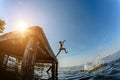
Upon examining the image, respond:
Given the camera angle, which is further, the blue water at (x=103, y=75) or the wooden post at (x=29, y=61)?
the blue water at (x=103, y=75)

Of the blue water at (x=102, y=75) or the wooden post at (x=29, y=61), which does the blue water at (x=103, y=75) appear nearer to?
Result: the blue water at (x=102, y=75)

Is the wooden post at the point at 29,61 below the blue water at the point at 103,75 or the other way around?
the other way around

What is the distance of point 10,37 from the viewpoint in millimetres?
4816

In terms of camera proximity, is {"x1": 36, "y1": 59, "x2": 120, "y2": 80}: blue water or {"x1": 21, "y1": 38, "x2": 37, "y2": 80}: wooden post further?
{"x1": 36, "y1": 59, "x2": 120, "y2": 80}: blue water

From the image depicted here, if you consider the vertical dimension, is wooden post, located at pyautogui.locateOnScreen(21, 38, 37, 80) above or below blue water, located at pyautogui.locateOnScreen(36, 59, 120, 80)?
above

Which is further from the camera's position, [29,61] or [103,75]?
[103,75]

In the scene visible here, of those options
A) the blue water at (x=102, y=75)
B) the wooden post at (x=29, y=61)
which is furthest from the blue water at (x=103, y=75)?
the wooden post at (x=29, y=61)

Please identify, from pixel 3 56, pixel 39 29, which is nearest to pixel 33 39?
pixel 39 29

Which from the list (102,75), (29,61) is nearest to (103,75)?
(102,75)

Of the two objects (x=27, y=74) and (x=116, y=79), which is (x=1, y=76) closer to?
(x=27, y=74)

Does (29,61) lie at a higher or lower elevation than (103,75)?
higher

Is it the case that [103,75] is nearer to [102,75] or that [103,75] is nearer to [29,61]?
[102,75]

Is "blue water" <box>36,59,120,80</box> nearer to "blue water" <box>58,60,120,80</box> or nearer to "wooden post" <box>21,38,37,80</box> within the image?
"blue water" <box>58,60,120,80</box>

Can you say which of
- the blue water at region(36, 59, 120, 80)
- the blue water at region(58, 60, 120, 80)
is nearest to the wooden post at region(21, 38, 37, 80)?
the blue water at region(36, 59, 120, 80)
